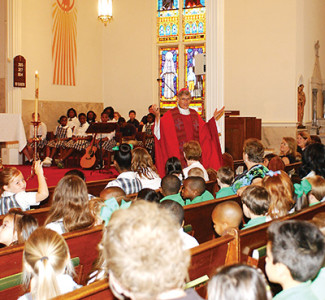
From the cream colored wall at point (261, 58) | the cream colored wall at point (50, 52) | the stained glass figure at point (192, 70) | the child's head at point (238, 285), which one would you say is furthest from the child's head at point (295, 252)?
the stained glass figure at point (192, 70)

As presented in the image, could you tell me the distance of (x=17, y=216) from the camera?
2.76 m

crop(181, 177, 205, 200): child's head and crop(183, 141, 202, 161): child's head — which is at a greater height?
crop(183, 141, 202, 161): child's head

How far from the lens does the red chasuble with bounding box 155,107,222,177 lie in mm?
6848

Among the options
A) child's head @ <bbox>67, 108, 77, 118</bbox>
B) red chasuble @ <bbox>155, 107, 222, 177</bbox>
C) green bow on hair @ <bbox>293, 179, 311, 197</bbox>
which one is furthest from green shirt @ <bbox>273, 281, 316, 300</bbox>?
child's head @ <bbox>67, 108, 77, 118</bbox>

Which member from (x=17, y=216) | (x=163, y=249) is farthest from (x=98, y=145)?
(x=163, y=249)

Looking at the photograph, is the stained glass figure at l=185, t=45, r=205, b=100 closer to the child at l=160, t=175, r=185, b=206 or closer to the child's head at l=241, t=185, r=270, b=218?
the child at l=160, t=175, r=185, b=206

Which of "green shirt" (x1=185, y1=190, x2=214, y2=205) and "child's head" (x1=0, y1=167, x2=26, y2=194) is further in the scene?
"green shirt" (x1=185, y1=190, x2=214, y2=205)

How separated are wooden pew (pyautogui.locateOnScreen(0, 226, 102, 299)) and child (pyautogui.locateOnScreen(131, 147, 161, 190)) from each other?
71.2 inches

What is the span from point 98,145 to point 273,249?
9.42 m

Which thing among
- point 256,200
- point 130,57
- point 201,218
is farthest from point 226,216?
point 130,57

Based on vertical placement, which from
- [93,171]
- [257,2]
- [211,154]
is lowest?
[93,171]

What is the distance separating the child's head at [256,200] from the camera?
10.4 ft

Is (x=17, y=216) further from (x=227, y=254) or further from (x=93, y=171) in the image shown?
Result: (x=93, y=171)

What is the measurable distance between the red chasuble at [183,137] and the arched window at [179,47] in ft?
22.1
